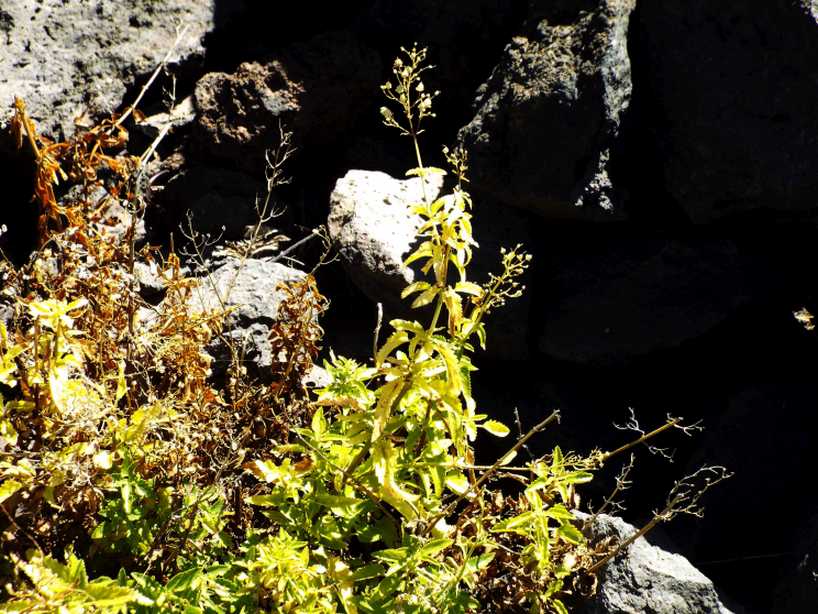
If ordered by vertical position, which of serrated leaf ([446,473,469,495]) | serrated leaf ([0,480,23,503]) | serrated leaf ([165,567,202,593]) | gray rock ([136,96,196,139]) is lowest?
serrated leaf ([165,567,202,593])

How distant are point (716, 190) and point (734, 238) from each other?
295mm

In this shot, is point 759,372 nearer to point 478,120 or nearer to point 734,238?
point 734,238

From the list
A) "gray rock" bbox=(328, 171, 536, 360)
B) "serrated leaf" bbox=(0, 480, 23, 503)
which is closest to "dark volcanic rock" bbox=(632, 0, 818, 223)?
"gray rock" bbox=(328, 171, 536, 360)

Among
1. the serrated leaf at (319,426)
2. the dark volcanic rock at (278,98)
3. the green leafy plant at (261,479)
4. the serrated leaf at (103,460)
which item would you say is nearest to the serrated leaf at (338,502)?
the green leafy plant at (261,479)

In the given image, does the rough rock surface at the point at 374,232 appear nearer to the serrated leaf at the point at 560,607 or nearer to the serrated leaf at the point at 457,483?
the serrated leaf at the point at 457,483

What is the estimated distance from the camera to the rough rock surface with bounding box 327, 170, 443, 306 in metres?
3.78

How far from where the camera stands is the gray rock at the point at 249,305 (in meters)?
3.55

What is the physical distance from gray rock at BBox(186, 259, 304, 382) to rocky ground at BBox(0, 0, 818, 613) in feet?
0.05

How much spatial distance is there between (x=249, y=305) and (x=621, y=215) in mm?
1584

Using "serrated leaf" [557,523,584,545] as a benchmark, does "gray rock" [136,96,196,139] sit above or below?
above

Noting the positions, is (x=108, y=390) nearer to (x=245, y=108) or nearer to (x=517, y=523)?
(x=517, y=523)

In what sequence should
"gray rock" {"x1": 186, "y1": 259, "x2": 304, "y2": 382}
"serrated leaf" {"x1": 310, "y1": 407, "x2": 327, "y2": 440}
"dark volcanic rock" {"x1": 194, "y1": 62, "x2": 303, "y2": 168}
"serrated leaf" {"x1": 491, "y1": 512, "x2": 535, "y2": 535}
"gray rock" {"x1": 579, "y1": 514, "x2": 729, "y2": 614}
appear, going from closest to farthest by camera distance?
"serrated leaf" {"x1": 491, "y1": 512, "x2": 535, "y2": 535} → "serrated leaf" {"x1": 310, "y1": 407, "x2": 327, "y2": 440} → "gray rock" {"x1": 579, "y1": 514, "x2": 729, "y2": 614} → "gray rock" {"x1": 186, "y1": 259, "x2": 304, "y2": 382} → "dark volcanic rock" {"x1": 194, "y1": 62, "x2": 303, "y2": 168}

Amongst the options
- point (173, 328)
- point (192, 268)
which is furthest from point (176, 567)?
point (192, 268)

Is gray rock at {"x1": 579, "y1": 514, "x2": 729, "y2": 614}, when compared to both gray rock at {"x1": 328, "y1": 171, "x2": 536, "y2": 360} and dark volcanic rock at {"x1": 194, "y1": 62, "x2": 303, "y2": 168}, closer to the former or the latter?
gray rock at {"x1": 328, "y1": 171, "x2": 536, "y2": 360}
